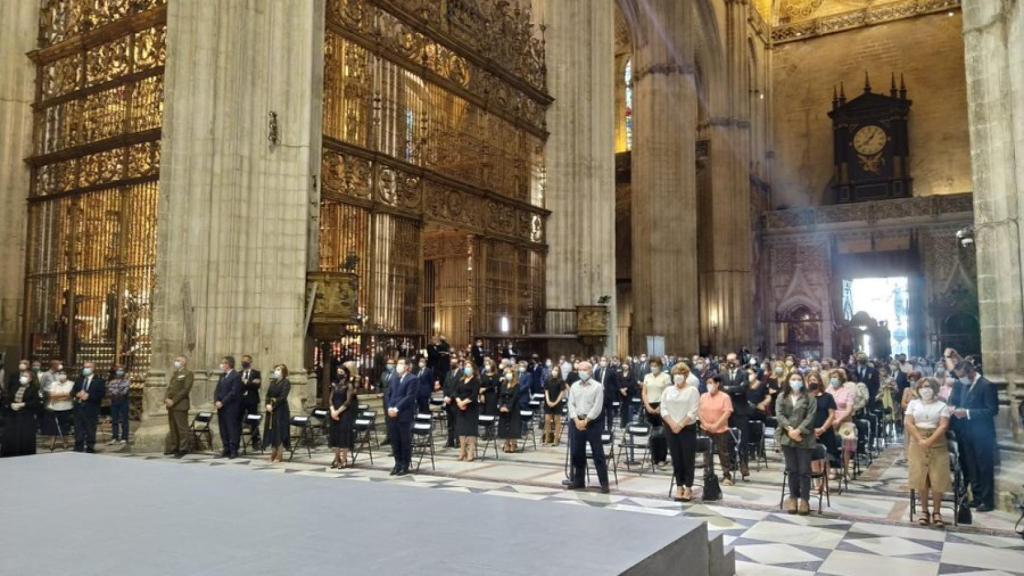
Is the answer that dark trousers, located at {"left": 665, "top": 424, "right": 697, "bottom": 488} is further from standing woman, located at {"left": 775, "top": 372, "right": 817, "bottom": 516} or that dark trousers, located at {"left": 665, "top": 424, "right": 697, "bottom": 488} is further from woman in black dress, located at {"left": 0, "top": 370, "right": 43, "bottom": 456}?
woman in black dress, located at {"left": 0, "top": 370, "right": 43, "bottom": 456}

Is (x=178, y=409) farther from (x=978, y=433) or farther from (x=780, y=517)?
(x=978, y=433)

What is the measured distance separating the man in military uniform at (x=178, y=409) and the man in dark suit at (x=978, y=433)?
35.1 feet

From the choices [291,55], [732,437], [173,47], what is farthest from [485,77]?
[732,437]

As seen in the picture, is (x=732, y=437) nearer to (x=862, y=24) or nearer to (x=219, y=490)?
(x=219, y=490)

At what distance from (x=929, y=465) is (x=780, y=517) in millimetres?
1581

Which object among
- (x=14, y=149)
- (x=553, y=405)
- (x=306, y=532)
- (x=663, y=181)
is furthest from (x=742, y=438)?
(x=663, y=181)

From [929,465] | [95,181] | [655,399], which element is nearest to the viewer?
[929,465]

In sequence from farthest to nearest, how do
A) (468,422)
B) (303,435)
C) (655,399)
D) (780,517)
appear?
(303,435) < (468,422) < (655,399) < (780,517)

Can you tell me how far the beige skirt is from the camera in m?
7.51

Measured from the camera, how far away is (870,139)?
124 ft

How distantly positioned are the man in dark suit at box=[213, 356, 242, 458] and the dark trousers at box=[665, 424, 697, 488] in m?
6.86

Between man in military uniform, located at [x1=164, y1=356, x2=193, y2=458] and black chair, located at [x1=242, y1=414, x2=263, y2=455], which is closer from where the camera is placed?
man in military uniform, located at [x1=164, y1=356, x2=193, y2=458]

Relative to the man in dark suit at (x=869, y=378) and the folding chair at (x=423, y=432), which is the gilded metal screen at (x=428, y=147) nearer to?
the folding chair at (x=423, y=432)

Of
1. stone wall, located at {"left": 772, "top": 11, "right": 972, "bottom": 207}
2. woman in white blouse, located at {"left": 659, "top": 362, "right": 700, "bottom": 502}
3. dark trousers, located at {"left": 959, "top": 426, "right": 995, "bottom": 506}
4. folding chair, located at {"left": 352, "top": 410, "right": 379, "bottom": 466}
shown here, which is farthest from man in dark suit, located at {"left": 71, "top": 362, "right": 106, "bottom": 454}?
stone wall, located at {"left": 772, "top": 11, "right": 972, "bottom": 207}
